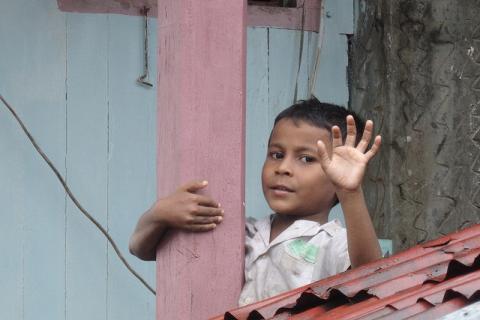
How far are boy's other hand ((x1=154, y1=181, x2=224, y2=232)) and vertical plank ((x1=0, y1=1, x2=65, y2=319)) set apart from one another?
2045 millimetres

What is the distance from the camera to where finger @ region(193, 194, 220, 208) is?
329 cm

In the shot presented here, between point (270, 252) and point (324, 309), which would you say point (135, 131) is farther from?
point (324, 309)

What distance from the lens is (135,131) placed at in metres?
5.43

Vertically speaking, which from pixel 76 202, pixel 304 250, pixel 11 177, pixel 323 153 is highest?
pixel 323 153

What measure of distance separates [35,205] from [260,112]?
1.05 metres

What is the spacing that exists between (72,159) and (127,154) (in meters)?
Result: 0.24

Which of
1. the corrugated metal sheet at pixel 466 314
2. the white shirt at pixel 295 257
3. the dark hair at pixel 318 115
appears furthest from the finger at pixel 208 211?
the corrugated metal sheet at pixel 466 314

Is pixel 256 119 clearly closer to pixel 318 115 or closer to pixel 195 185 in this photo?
pixel 318 115

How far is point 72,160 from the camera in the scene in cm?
535

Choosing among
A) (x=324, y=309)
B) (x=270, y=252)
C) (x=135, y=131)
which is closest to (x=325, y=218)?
(x=270, y=252)

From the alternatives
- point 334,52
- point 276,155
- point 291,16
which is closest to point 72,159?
point 291,16

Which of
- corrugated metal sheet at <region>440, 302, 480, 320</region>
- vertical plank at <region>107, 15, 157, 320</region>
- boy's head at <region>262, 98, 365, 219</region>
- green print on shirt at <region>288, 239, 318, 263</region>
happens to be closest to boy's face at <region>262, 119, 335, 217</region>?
boy's head at <region>262, 98, 365, 219</region>

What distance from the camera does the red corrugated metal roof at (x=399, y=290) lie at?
2391mm

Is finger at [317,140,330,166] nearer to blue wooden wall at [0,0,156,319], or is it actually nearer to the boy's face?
the boy's face
